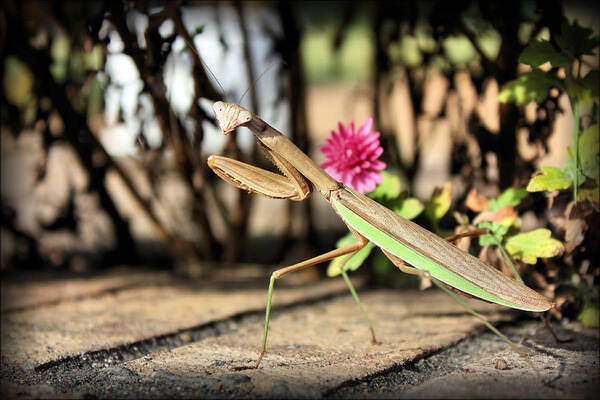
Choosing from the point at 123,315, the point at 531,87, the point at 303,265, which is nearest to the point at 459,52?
the point at 531,87

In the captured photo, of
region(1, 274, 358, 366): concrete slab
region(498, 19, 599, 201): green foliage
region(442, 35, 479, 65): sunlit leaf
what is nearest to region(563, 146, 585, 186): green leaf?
region(498, 19, 599, 201): green foliage

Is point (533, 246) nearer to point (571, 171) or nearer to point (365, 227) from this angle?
point (571, 171)

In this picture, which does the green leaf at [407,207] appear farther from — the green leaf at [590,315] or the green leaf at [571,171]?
the green leaf at [590,315]

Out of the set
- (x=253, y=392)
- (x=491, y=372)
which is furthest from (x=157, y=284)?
(x=491, y=372)

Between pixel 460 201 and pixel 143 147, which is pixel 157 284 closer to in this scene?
pixel 143 147

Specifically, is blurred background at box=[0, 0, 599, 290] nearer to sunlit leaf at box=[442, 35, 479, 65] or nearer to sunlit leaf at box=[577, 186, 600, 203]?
sunlit leaf at box=[442, 35, 479, 65]

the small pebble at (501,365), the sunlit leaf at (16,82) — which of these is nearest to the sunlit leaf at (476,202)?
the small pebble at (501,365)

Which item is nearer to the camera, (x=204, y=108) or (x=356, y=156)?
(x=356, y=156)
